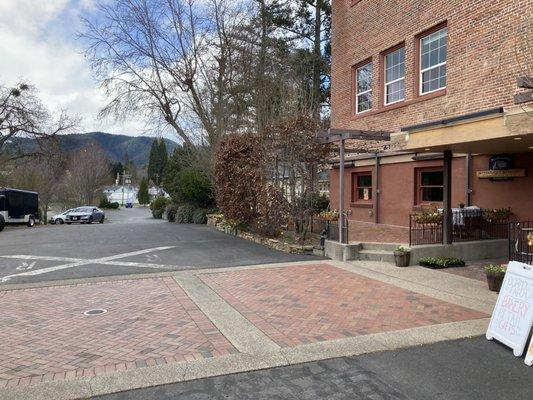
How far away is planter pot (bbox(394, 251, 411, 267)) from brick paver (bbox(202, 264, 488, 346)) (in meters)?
1.50

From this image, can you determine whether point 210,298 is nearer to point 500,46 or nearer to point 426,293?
point 426,293

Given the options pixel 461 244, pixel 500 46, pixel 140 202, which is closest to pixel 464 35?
pixel 500 46

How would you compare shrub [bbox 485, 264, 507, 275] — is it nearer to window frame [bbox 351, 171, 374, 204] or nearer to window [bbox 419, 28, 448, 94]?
window [bbox 419, 28, 448, 94]

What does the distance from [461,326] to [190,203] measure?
23.8m

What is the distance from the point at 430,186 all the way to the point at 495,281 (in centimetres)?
699

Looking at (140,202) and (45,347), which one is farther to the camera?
(140,202)

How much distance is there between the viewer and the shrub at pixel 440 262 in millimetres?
10188

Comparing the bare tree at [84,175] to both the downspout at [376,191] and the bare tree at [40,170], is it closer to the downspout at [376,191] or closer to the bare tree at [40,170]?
the bare tree at [40,170]

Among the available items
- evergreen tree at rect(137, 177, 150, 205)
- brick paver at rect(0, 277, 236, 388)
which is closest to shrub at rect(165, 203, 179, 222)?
brick paver at rect(0, 277, 236, 388)

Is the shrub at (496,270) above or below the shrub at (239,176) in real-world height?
below

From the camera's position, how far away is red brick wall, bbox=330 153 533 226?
1143 centimetres

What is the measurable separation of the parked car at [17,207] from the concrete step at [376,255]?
21903 mm

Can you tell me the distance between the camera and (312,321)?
602cm

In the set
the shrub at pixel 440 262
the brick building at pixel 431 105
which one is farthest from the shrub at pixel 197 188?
the shrub at pixel 440 262
